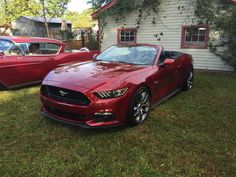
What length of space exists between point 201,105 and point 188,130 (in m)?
1.53

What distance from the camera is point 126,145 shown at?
349cm

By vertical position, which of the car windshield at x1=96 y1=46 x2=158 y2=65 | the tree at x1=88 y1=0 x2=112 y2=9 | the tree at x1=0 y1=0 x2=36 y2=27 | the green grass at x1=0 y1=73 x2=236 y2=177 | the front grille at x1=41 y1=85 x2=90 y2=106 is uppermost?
the tree at x1=88 y1=0 x2=112 y2=9

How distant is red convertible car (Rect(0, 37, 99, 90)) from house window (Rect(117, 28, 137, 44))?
17.6 ft

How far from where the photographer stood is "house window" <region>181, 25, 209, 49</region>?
33.5 feet

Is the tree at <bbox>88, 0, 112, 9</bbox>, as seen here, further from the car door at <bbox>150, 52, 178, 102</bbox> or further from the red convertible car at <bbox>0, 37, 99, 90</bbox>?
the car door at <bbox>150, 52, 178, 102</bbox>

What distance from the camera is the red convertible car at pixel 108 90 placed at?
3.54m

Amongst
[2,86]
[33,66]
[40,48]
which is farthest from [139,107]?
[40,48]

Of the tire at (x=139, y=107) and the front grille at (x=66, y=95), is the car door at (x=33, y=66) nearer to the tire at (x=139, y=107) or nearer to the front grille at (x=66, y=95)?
the front grille at (x=66, y=95)

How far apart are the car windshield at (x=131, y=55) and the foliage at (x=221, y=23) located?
5624 mm

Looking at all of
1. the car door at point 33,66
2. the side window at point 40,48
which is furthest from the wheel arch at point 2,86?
the side window at point 40,48

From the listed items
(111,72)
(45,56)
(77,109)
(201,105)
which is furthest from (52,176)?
(45,56)

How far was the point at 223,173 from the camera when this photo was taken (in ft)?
9.50

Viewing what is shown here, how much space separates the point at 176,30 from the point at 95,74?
788 cm

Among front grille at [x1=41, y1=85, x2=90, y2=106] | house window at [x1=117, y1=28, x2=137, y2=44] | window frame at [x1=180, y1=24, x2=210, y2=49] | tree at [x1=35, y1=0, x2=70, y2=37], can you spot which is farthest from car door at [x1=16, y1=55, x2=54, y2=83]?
tree at [x1=35, y1=0, x2=70, y2=37]
